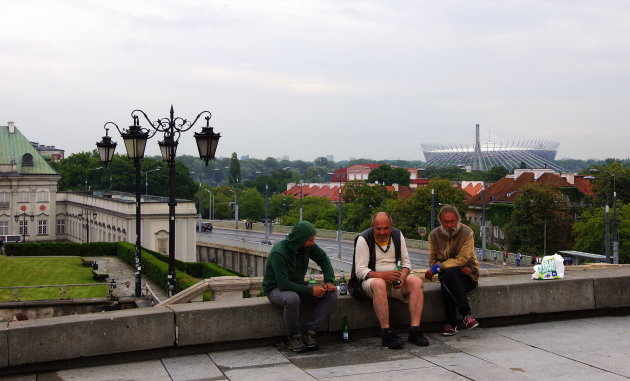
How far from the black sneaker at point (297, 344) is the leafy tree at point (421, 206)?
233ft

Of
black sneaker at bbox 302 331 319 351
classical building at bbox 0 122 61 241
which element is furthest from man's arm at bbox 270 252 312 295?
classical building at bbox 0 122 61 241

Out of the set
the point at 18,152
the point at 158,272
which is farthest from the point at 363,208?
the point at 158,272

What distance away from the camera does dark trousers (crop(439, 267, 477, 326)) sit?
9.26 m

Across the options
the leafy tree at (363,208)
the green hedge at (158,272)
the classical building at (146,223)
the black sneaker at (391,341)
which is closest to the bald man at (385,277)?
the black sneaker at (391,341)

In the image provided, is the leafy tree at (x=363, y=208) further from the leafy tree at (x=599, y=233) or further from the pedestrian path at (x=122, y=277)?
the pedestrian path at (x=122, y=277)

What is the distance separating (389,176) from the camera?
5684 inches

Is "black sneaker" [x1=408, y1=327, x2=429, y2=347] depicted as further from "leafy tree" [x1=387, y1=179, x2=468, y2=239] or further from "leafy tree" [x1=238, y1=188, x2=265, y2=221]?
"leafy tree" [x1=238, y1=188, x2=265, y2=221]

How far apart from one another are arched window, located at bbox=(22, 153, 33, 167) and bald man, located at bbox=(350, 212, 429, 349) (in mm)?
88034

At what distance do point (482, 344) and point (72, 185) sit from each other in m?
126

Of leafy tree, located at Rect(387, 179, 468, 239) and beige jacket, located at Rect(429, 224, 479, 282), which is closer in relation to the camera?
beige jacket, located at Rect(429, 224, 479, 282)

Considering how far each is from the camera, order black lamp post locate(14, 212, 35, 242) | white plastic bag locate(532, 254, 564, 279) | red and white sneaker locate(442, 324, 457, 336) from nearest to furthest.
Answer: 1. red and white sneaker locate(442, 324, 457, 336)
2. white plastic bag locate(532, 254, 564, 279)
3. black lamp post locate(14, 212, 35, 242)

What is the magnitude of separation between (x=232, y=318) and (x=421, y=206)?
7216 cm

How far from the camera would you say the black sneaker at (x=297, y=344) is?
8555 millimetres

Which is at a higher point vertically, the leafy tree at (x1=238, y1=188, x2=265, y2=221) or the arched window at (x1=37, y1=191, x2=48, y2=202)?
the arched window at (x1=37, y1=191, x2=48, y2=202)
